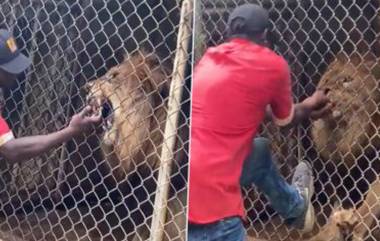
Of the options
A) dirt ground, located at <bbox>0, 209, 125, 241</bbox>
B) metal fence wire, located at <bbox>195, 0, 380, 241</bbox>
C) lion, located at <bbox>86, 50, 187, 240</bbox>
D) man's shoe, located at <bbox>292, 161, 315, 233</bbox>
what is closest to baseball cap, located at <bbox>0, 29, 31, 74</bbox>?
lion, located at <bbox>86, 50, 187, 240</bbox>

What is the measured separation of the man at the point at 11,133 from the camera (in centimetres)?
246

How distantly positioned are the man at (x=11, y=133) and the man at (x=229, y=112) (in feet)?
2.19

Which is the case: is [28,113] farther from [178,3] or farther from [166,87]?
[178,3]

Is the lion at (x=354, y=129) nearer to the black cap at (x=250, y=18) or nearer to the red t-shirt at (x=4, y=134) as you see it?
the black cap at (x=250, y=18)

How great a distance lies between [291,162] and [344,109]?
0.24 m

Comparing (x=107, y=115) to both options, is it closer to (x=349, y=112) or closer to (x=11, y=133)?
(x=11, y=133)

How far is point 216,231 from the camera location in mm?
1962

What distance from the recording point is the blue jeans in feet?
6.37

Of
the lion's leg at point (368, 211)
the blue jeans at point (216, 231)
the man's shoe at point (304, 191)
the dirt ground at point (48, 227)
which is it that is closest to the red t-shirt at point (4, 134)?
the blue jeans at point (216, 231)

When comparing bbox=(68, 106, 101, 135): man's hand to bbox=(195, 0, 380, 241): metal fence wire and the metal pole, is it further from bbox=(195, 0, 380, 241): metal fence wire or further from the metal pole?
bbox=(195, 0, 380, 241): metal fence wire

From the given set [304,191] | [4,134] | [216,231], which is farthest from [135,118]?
[216,231]

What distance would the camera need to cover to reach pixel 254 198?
2488 mm

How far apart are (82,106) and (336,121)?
1.01 metres

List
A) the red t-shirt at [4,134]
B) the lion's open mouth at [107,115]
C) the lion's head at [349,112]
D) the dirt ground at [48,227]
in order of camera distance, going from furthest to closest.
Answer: the dirt ground at [48,227]
the lion's open mouth at [107,115]
the lion's head at [349,112]
the red t-shirt at [4,134]
